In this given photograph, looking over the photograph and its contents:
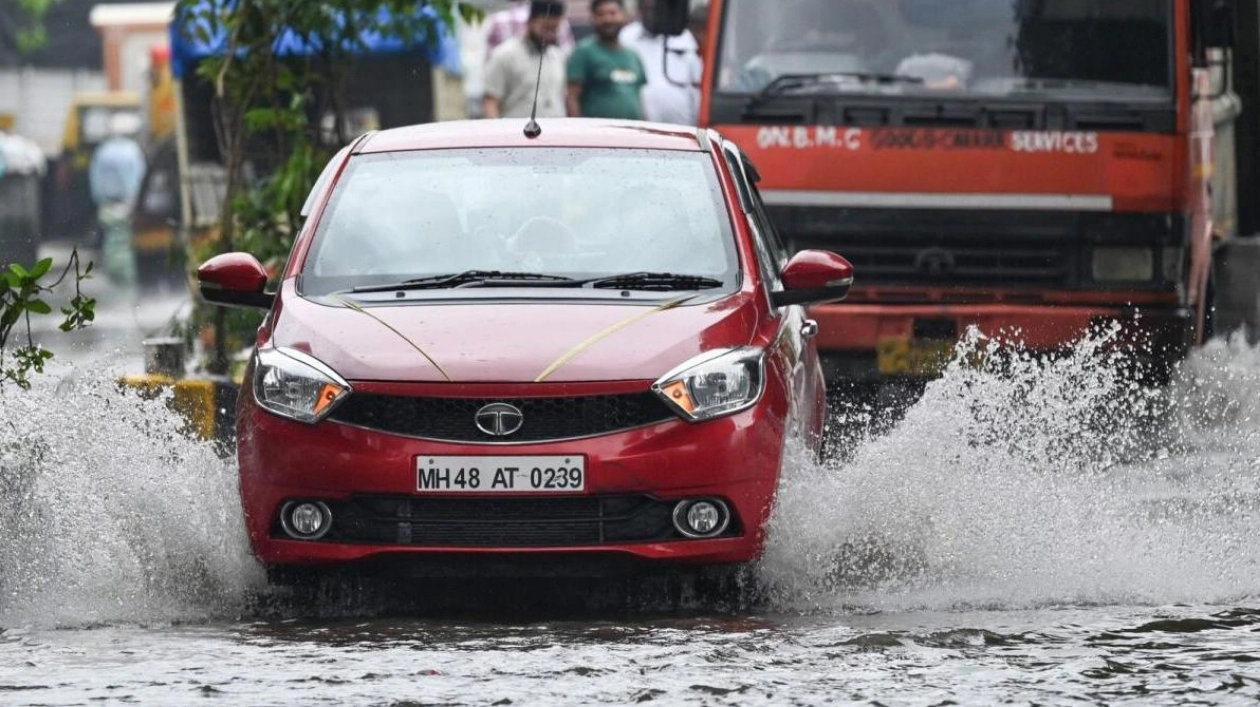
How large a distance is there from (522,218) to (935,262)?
4.94 metres

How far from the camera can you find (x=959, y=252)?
43.9ft

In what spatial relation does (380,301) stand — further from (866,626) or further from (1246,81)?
(1246,81)

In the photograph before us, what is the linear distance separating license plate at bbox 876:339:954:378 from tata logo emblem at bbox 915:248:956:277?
Result: 358mm

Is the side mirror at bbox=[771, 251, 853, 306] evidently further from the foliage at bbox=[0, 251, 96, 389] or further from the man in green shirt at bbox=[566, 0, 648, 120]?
the man in green shirt at bbox=[566, 0, 648, 120]

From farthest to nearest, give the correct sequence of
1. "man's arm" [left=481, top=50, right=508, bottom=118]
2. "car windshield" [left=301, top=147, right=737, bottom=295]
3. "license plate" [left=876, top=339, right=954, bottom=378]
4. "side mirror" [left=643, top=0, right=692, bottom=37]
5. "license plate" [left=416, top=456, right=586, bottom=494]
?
"man's arm" [left=481, top=50, right=508, bottom=118]
"side mirror" [left=643, top=0, right=692, bottom=37]
"license plate" [left=876, top=339, right=954, bottom=378]
"car windshield" [left=301, top=147, right=737, bottom=295]
"license plate" [left=416, top=456, right=586, bottom=494]

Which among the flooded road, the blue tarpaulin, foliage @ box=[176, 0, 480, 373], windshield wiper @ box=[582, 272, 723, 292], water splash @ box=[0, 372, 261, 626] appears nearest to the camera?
the flooded road

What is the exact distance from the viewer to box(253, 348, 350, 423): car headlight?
7746 mm

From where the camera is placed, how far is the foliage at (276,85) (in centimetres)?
1446

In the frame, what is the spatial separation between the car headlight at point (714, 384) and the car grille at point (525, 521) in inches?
11.9

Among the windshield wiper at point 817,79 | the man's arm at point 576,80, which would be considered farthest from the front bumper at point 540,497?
the man's arm at point 576,80

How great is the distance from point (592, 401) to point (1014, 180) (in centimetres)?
590

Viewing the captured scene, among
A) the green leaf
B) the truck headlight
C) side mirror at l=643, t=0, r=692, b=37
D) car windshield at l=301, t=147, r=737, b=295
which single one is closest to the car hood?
car windshield at l=301, t=147, r=737, b=295

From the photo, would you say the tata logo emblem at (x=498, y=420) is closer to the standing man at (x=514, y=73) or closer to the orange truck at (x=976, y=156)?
the orange truck at (x=976, y=156)

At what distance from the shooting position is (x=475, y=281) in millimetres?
8500
